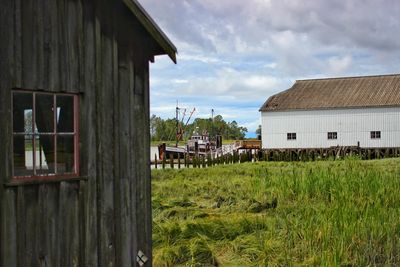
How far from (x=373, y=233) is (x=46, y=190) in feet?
18.9

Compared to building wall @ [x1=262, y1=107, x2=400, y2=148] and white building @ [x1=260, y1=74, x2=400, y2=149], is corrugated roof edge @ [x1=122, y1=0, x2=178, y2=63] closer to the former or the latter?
white building @ [x1=260, y1=74, x2=400, y2=149]

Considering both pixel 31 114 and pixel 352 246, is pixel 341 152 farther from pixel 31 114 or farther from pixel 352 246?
pixel 31 114

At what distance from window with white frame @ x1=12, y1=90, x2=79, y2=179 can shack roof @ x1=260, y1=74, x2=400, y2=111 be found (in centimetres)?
3812

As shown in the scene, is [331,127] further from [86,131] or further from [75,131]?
[75,131]

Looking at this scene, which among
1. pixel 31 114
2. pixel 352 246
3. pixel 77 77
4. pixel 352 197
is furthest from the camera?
pixel 352 197

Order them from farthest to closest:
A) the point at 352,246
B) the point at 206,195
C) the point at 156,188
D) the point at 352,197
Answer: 1. the point at 156,188
2. the point at 206,195
3. the point at 352,197
4. the point at 352,246

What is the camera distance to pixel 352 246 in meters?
8.48

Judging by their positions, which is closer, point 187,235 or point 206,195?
point 187,235

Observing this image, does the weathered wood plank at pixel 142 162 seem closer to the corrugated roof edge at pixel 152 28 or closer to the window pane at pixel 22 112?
the corrugated roof edge at pixel 152 28

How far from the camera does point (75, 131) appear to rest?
5.64 metres

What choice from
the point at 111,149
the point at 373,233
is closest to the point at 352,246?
the point at 373,233

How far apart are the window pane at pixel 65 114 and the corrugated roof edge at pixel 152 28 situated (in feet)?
4.30

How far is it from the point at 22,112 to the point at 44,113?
25 cm

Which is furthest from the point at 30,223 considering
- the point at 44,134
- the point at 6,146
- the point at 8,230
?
the point at 44,134
